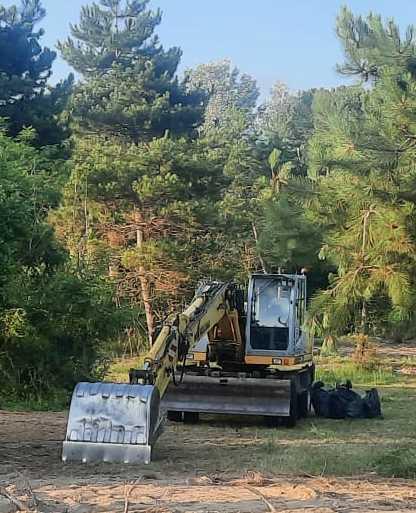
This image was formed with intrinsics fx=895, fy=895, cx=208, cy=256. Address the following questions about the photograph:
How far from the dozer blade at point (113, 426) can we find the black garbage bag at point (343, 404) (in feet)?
19.2

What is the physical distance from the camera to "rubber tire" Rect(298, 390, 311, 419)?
14.0 m

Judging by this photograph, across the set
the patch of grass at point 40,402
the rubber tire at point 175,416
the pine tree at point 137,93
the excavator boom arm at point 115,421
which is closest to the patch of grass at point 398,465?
the excavator boom arm at point 115,421

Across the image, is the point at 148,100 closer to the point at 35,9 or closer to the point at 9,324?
the point at 35,9

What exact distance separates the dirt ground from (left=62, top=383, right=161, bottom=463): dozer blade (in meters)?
0.19

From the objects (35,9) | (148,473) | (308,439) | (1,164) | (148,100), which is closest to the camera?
(148,473)

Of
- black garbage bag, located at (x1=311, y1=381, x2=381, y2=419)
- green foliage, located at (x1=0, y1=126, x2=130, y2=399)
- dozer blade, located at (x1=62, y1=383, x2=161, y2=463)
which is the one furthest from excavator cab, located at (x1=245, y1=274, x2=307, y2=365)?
dozer blade, located at (x1=62, y1=383, x2=161, y2=463)

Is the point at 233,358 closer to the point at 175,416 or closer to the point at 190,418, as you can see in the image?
the point at 190,418

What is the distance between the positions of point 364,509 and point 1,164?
5.95 metres

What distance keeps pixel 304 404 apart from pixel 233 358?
134cm

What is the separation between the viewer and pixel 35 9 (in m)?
26.2

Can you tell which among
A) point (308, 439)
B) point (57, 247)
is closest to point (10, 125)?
point (57, 247)

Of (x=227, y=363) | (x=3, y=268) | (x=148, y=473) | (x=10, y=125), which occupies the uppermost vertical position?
(x=10, y=125)

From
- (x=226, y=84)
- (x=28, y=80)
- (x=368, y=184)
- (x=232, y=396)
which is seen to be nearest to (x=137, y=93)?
(x=28, y=80)

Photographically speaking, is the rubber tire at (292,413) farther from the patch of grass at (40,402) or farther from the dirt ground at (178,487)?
the patch of grass at (40,402)
